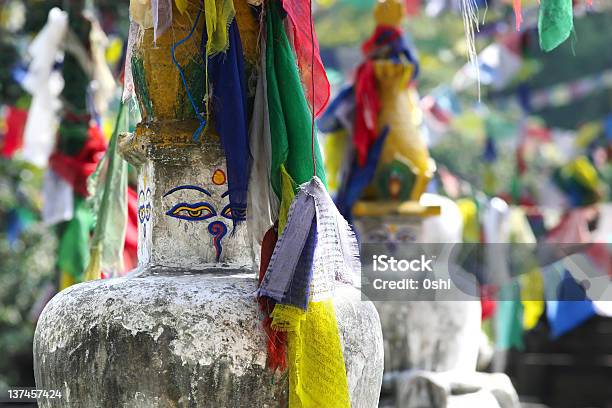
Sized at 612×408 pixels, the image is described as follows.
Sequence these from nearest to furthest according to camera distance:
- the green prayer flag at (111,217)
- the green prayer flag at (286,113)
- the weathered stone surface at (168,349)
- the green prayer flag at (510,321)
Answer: the weathered stone surface at (168,349), the green prayer flag at (286,113), the green prayer flag at (111,217), the green prayer flag at (510,321)

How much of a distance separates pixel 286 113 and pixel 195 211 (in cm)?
37

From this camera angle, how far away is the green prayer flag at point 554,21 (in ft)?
7.88

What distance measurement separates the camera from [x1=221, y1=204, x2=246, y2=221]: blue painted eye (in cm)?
246

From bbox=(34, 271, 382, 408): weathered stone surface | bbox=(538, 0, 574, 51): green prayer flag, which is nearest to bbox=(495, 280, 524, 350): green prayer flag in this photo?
bbox=(538, 0, 574, 51): green prayer flag

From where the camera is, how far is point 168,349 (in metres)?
2.17

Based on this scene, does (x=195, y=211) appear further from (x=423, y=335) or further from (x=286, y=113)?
(x=423, y=335)

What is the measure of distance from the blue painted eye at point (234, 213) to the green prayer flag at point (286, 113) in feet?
0.59

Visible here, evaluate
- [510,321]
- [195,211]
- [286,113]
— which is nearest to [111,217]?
[195,211]

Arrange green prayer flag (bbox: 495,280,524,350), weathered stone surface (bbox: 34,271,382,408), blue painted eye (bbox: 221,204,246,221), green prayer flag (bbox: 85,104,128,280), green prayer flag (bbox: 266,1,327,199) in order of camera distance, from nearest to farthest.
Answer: weathered stone surface (bbox: 34,271,382,408)
green prayer flag (bbox: 266,1,327,199)
blue painted eye (bbox: 221,204,246,221)
green prayer flag (bbox: 85,104,128,280)
green prayer flag (bbox: 495,280,524,350)

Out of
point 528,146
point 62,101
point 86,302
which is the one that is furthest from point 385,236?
point 528,146

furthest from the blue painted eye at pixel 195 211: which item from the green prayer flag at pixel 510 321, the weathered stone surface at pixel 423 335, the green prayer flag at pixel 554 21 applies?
the green prayer flag at pixel 510 321

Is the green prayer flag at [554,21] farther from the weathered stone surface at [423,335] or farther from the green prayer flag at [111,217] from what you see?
the weathered stone surface at [423,335]

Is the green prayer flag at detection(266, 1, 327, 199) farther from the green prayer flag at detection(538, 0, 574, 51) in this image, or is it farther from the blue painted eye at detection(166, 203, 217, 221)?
the green prayer flag at detection(538, 0, 574, 51)

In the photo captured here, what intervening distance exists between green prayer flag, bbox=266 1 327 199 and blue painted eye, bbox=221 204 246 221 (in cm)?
18
